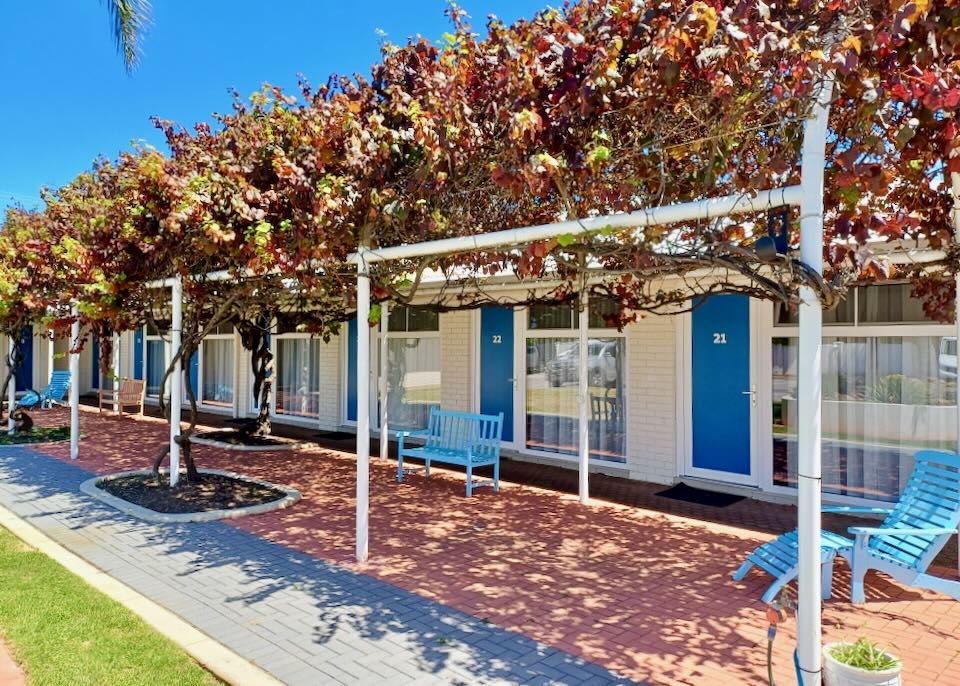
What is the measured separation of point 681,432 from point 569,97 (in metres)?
5.75

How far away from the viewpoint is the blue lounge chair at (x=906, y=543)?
4.59 m

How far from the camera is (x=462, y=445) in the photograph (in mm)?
8875

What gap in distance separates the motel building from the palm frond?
4.27 metres

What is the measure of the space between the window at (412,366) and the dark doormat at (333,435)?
3.02 feet

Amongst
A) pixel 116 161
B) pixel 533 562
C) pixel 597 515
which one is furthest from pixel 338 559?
pixel 116 161

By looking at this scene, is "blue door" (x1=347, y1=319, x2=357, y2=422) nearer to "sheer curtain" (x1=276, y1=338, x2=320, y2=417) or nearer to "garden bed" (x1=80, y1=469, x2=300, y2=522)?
"sheer curtain" (x1=276, y1=338, x2=320, y2=417)

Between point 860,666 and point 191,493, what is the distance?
23.1 feet

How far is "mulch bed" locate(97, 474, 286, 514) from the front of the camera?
7.37m

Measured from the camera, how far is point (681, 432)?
28.6ft

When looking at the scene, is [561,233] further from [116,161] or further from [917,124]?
[116,161]

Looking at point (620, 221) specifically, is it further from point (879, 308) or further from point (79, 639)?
point (879, 308)

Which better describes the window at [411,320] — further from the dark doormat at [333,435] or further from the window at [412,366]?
the dark doormat at [333,435]

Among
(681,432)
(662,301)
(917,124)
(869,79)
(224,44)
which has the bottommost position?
(681,432)

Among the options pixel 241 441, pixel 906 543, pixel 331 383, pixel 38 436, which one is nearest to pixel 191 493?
pixel 241 441
